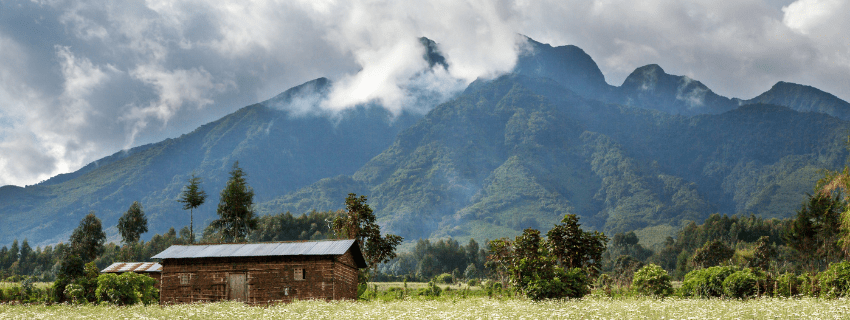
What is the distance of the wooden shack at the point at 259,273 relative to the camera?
39250 millimetres

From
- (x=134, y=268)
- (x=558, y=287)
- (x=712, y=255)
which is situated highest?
(x=134, y=268)

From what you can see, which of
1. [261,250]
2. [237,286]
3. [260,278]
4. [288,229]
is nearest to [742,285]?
[260,278]

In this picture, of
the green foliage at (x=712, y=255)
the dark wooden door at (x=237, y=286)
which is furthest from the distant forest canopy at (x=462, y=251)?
the dark wooden door at (x=237, y=286)

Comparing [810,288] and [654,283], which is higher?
[654,283]

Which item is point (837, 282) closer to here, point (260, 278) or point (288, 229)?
point (260, 278)

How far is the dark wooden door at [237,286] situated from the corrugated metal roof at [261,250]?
1480mm

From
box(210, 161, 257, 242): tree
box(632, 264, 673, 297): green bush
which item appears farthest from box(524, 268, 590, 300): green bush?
box(210, 161, 257, 242): tree

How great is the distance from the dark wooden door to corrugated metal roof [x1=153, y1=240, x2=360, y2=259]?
148cm

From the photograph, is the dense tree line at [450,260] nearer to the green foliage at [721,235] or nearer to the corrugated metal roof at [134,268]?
the green foliage at [721,235]

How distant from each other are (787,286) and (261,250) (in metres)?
32.2

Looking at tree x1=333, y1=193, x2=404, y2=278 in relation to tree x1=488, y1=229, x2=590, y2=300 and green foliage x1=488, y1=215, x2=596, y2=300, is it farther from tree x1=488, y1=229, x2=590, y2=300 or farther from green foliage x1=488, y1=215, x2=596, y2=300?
tree x1=488, y1=229, x2=590, y2=300

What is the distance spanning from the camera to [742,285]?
29.6 m

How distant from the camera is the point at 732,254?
8881 centimetres

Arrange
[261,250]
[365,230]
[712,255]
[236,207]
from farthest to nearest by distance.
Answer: [712,255] → [236,207] → [365,230] → [261,250]
